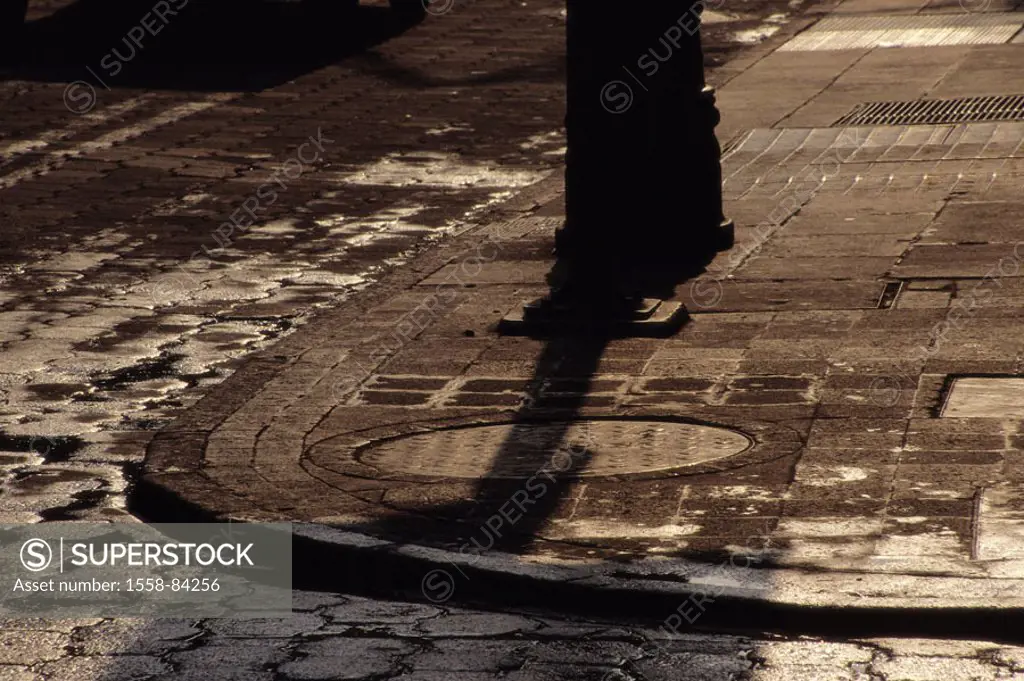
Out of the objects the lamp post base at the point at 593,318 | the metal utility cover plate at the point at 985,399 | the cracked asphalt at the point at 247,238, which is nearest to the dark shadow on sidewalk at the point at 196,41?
the cracked asphalt at the point at 247,238

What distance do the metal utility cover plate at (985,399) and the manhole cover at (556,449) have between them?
910mm

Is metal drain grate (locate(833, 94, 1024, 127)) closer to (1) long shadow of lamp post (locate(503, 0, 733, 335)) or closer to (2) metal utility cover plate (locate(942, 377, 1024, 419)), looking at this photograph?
(1) long shadow of lamp post (locate(503, 0, 733, 335))

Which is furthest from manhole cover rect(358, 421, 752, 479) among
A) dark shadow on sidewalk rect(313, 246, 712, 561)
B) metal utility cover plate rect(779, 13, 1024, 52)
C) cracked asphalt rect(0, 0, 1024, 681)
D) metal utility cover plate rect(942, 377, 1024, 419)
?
metal utility cover plate rect(779, 13, 1024, 52)

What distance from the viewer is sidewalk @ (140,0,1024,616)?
20.0ft

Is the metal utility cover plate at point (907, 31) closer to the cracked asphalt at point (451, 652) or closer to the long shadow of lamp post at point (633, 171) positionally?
the long shadow of lamp post at point (633, 171)

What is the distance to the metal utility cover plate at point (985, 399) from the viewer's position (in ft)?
24.9

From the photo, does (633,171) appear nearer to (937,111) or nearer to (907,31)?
(937,111)

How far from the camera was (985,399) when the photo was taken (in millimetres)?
7801

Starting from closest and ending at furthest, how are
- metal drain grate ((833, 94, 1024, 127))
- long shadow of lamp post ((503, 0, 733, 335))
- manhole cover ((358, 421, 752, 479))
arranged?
manhole cover ((358, 421, 752, 479)) < long shadow of lamp post ((503, 0, 733, 335)) < metal drain grate ((833, 94, 1024, 127))

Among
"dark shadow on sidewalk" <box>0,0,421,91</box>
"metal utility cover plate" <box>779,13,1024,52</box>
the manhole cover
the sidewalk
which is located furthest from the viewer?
"metal utility cover plate" <box>779,13,1024,52</box>

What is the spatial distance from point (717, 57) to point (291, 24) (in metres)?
4.71

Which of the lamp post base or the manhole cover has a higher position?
the manhole cover

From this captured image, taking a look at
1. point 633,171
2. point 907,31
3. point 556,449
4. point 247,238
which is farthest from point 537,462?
point 907,31

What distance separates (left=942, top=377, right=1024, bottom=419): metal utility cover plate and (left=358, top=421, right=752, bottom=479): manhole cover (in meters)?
0.91
